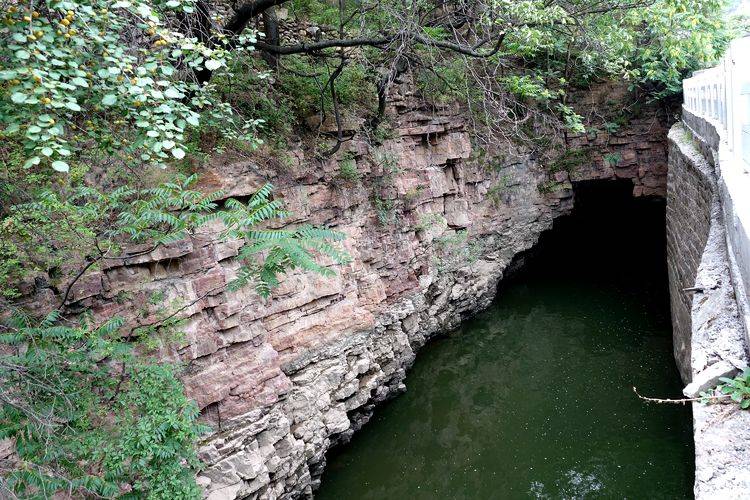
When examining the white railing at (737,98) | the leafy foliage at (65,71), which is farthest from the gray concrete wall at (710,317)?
the leafy foliage at (65,71)

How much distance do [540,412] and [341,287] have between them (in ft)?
13.5

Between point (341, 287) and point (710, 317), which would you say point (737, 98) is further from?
point (341, 287)

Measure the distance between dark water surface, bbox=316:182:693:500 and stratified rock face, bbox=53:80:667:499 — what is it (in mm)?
644

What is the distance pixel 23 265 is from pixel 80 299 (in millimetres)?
654

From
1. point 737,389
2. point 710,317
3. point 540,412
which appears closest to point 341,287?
point 540,412

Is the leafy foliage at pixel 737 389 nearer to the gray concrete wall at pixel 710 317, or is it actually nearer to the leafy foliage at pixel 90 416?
the gray concrete wall at pixel 710 317

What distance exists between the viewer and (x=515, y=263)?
44.6 feet

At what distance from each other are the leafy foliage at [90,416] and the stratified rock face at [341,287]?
83cm

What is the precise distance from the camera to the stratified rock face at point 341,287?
6.06 metres

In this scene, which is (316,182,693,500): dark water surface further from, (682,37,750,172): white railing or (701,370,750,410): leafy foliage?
(701,370,750,410): leafy foliage

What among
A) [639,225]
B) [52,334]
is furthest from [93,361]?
[639,225]

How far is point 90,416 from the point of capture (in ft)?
15.1

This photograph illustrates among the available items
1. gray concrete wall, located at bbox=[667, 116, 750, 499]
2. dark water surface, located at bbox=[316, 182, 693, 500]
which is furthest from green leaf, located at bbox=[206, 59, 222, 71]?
dark water surface, located at bbox=[316, 182, 693, 500]

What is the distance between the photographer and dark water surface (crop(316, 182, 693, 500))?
7207mm
